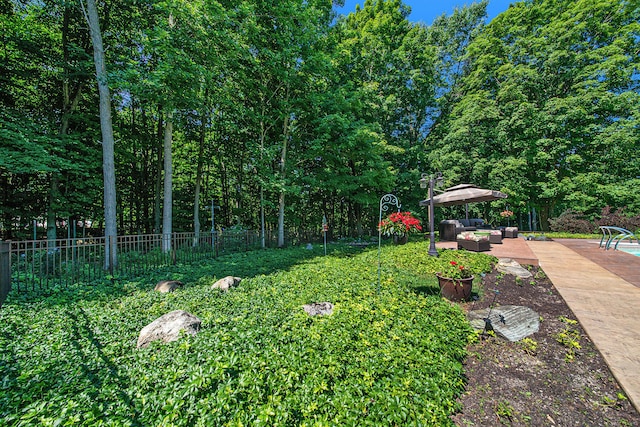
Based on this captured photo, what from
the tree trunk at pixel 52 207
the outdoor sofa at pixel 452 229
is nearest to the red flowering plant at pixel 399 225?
the outdoor sofa at pixel 452 229

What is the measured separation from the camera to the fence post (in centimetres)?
389

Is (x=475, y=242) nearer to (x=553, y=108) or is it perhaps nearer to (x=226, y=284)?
(x=226, y=284)

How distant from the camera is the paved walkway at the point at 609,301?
224 centimetres

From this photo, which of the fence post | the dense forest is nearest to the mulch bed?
the fence post

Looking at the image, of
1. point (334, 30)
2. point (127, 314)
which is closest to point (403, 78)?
point (334, 30)

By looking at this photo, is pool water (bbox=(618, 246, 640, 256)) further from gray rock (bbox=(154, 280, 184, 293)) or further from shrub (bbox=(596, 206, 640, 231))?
gray rock (bbox=(154, 280, 184, 293))

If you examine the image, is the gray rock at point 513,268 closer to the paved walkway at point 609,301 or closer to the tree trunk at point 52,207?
the paved walkway at point 609,301

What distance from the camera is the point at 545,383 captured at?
7.13 feet

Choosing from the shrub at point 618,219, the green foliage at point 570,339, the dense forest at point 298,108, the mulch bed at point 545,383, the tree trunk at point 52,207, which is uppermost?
the dense forest at point 298,108

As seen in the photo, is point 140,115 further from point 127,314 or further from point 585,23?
point 585,23

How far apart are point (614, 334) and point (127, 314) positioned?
5.94m

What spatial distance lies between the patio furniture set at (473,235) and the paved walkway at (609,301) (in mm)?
1432

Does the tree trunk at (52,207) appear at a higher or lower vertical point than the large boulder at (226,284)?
higher

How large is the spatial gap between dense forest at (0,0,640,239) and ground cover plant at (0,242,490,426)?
4436mm
